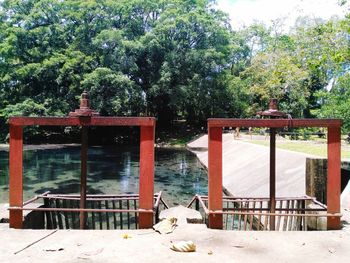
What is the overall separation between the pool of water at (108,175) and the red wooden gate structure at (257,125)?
10375 mm

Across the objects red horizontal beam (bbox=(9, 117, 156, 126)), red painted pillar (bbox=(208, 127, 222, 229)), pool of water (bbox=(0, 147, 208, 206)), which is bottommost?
pool of water (bbox=(0, 147, 208, 206))

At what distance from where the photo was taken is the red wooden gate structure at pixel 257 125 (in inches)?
239

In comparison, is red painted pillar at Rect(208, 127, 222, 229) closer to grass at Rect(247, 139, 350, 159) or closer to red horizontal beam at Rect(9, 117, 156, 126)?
red horizontal beam at Rect(9, 117, 156, 126)

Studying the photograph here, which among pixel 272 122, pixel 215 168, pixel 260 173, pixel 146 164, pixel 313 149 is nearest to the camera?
pixel 146 164

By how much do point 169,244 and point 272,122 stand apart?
8.32 ft

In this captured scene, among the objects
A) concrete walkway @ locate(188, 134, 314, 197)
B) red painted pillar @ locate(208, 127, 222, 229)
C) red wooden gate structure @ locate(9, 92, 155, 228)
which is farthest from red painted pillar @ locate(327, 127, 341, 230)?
concrete walkway @ locate(188, 134, 314, 197)

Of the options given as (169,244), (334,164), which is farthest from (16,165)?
(334,164)

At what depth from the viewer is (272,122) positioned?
20.4 feet

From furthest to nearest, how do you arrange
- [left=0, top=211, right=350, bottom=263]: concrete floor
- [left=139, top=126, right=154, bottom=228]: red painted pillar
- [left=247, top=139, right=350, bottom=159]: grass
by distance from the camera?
[left=247, top=139, right=350, bottom=159]: grass → [left=139, top=126, right=154, bottom=228]: red painted pillar → [left=0, top=211, right=350, bottom=263]: concrete floor

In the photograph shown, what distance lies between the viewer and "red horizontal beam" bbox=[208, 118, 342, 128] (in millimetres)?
6066

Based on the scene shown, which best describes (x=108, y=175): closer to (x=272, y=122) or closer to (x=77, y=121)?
(x=77, y=121)

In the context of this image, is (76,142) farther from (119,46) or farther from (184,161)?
(184,161)

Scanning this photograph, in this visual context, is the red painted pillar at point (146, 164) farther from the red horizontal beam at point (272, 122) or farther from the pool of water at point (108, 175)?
the pool of water at point (108, 175)

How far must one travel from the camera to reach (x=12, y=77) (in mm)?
44281
